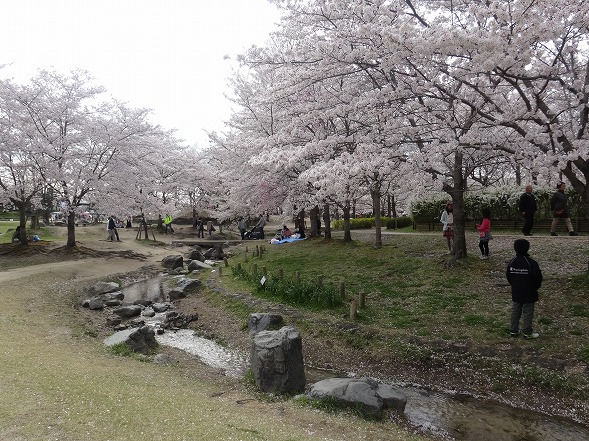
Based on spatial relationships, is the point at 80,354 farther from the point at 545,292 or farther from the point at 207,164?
the point at 207,164

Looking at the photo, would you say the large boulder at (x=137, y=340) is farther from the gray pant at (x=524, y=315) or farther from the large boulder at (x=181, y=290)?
the gray pant at (x=524, y=315)

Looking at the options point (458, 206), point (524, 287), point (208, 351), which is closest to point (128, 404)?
point (208, 351)

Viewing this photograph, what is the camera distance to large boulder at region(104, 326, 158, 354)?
8734 millimetres

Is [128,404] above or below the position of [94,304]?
above

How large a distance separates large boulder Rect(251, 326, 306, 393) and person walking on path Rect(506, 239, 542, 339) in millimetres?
4232

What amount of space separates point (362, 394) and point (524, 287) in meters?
3.89

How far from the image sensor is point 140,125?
2328 centimetres

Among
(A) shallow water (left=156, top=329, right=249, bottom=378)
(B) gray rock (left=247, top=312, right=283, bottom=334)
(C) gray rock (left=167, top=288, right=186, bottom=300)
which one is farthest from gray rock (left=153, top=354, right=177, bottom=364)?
(C) gray rock (left=167, top=288, right=186, bottom=300)

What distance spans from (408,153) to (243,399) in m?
8.37

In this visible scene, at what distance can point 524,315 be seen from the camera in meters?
7.93

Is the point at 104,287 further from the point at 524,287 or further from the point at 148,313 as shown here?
the point at 524,287

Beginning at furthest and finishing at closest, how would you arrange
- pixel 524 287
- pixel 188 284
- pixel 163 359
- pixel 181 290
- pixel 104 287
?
pixel 104 287
pixel 188 284
pixel 181 290
pixel 163 359
pixel 524 287

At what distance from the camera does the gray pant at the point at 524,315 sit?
25.7 feet

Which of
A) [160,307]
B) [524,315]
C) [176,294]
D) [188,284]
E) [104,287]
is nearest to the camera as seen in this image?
[524,315]
